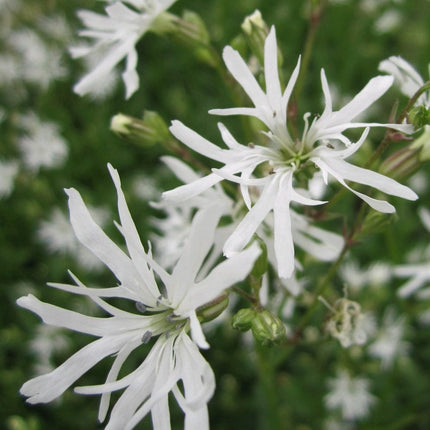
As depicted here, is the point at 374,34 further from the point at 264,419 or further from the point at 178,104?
the point at 264,419

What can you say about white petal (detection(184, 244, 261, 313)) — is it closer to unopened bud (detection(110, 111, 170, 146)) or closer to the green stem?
the green stem

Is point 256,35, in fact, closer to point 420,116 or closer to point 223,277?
point 420,116

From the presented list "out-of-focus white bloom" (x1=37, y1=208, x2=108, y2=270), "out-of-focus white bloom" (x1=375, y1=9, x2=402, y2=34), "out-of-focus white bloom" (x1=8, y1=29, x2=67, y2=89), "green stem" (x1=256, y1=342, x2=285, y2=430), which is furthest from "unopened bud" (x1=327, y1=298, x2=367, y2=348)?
"out-of-focus white bloom" (x1=8, y1=29, x2=67, y2=89)

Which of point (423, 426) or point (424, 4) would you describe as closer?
point (423, 426)

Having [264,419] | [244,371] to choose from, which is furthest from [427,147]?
[244,371]

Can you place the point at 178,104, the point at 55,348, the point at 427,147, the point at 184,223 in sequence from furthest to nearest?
the point at 178,104, the point at 55,348, the point at 184,223, the point at 427,147

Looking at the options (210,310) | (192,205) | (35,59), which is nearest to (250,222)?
(210,310)
